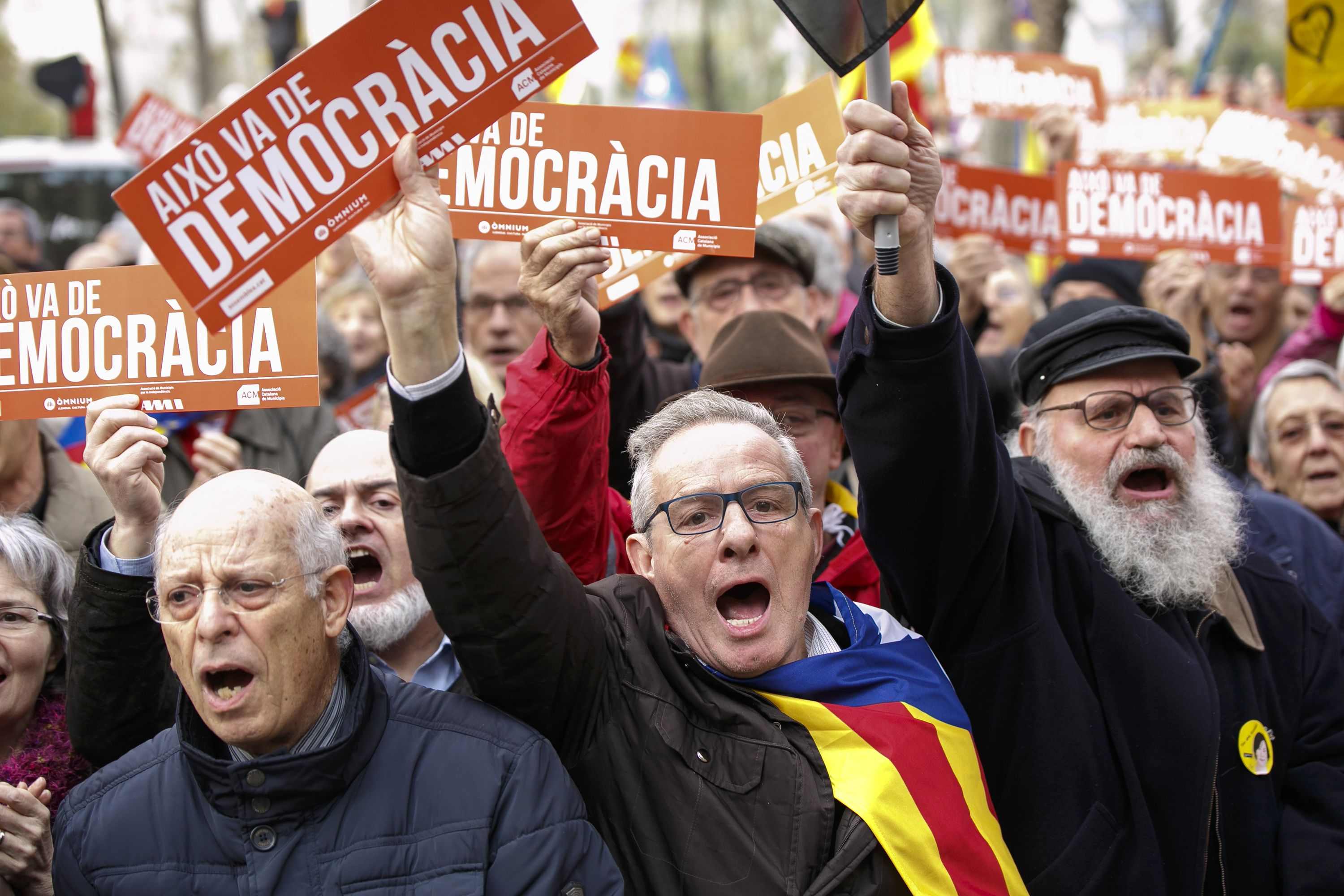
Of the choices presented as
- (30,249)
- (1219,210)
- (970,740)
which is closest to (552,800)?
(970,740)

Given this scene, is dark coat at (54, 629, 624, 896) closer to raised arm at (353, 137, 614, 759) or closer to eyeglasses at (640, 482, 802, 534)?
raised arm at (353, 137, 614, 759)

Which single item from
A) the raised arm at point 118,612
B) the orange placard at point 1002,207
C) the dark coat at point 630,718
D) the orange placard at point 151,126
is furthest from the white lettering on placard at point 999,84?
the raised arm at point 118,612

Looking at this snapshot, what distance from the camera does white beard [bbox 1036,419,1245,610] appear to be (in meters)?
3.53

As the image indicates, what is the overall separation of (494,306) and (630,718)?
260 centimetres

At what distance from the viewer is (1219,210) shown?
6098mm

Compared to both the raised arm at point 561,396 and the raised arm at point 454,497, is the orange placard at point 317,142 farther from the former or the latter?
the raised arm at point 561,396

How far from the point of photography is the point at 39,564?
324 centimetres

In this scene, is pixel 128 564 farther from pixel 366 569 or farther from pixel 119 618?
pixel 366 569

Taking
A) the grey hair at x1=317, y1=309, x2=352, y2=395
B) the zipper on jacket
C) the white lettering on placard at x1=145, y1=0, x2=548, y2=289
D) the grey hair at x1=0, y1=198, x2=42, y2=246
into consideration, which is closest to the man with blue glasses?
the white lettering on placard at x1=145, y1=0, x2=548, y2=289

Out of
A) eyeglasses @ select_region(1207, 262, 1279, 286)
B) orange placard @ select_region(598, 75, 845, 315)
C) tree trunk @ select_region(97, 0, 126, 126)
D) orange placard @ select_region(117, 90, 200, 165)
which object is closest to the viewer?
orange placard @ select_region(598, 75, 845, 315)

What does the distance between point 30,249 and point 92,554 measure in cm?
704

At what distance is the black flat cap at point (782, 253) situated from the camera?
4.87 meters

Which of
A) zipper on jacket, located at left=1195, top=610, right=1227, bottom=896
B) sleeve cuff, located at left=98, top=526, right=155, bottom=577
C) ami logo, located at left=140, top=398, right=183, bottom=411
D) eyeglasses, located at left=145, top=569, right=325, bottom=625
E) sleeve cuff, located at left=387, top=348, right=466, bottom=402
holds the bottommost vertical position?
zipper on jacket, located at left=1195, top=610, right=1227, bottom=896

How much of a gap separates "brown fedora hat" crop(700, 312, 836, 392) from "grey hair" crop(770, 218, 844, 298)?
0.74 metres
